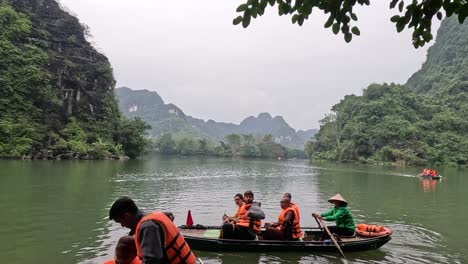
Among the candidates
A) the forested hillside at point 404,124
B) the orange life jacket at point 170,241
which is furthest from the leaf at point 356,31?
the forested hillside at point 404,124

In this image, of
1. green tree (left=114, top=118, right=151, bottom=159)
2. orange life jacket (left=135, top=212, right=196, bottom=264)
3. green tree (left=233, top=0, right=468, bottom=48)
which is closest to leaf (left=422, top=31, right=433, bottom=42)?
green tree (left=233, top=0, right=468, bottom=48)

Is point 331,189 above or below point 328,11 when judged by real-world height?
below

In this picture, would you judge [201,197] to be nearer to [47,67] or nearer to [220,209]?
[220,209]

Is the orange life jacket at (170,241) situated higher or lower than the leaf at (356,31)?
lower

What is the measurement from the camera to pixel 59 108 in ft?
184

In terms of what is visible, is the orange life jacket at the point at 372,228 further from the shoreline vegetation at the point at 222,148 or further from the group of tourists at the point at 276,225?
the shoreline vegetation at the point at 222,148

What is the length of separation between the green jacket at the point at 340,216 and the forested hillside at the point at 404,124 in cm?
6571

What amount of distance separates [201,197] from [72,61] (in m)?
50.0

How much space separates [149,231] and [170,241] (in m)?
0.32

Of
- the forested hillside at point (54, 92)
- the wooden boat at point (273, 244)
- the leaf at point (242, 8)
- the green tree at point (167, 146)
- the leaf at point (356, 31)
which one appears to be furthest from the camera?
the green tree at point (167, 146)

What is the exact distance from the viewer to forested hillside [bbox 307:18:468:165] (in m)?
73.0

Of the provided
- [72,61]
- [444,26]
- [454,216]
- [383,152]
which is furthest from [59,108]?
[444,26]

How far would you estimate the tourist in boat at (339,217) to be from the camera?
10.2 meters

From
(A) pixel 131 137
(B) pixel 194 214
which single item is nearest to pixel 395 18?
(B) pixel 194 214
